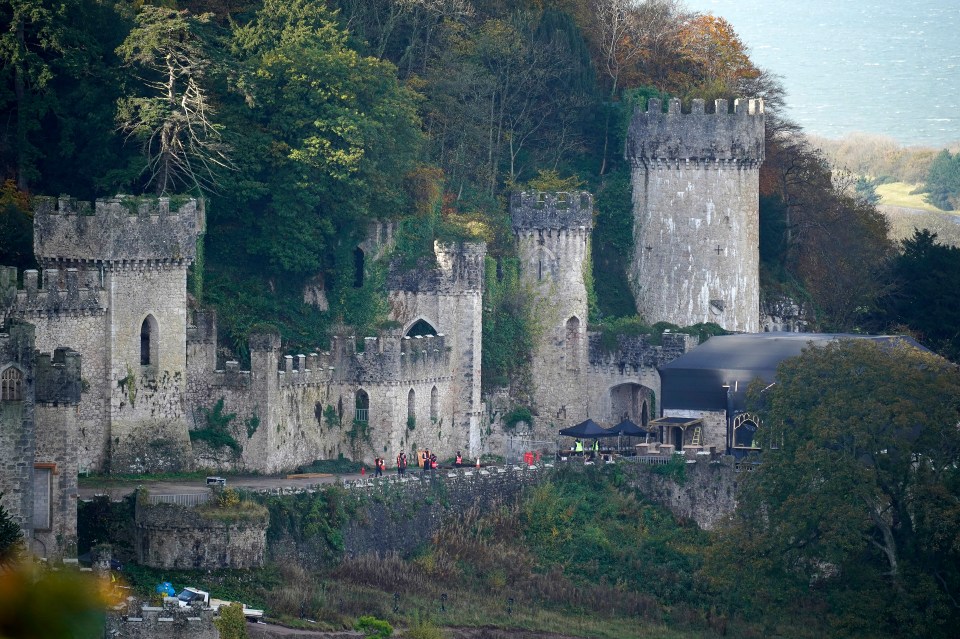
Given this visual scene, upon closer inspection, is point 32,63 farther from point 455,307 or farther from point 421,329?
point 455,307

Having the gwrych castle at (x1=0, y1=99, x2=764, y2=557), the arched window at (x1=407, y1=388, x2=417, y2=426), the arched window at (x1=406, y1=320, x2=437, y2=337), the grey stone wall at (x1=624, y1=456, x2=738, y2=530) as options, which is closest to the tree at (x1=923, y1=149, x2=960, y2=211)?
the gwrych castle at (x1=0, y1=99, x2=764, y2=557)

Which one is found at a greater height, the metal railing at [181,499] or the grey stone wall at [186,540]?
the metal railing at [181,499]

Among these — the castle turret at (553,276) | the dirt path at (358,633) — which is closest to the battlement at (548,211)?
the castle turret at (553,276)

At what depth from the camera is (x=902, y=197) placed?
145 meters

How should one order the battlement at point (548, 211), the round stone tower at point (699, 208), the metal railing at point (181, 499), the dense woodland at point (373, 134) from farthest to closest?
the round stone tower at point (699, 208)
the battlement at point (548, 211)
the dense woodland at point (373, 134)
the metal railing at point (181, 499)

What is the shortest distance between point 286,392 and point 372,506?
5271mm

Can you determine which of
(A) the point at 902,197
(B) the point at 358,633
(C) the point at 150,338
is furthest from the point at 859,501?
(A) the point at 902,197

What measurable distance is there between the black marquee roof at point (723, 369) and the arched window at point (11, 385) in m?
24.7

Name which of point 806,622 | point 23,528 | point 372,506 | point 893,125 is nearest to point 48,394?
point 23,528

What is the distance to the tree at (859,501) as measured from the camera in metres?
43.9

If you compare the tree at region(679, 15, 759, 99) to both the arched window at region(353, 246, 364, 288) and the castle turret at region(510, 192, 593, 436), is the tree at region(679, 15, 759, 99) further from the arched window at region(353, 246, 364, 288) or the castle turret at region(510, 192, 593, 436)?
the arched window at region(353, 246, 364, 288)

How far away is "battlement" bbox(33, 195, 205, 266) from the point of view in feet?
157

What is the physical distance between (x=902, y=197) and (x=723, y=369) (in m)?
93.6

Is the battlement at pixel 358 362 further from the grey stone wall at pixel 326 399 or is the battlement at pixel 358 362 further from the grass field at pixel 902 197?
the grass field at pixel 902 197
